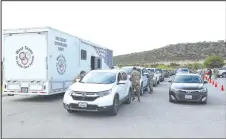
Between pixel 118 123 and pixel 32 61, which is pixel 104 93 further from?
pixel 32 61

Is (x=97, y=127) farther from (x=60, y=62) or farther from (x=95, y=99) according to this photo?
(x=60, y=62)

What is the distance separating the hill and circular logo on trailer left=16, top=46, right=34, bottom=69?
85180mm

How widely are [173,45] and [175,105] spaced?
107m

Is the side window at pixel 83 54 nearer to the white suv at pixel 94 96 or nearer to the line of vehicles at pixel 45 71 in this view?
the line of vehicles at pixel 45 71

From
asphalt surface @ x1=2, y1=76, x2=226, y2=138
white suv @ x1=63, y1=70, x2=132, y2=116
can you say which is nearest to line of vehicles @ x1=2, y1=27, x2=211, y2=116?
white suv @ x1=63, y1=70, x2=132, y2=116

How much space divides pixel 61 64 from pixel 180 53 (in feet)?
323

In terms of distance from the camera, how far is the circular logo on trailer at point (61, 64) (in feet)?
41.9

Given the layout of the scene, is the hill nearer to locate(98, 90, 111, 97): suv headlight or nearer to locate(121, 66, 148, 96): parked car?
locate(121, 66, 148, 96): parked car

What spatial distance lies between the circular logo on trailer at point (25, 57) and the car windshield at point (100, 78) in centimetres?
322

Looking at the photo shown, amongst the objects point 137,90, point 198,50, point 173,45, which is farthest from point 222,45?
point 137,90

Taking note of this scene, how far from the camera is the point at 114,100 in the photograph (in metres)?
9.02

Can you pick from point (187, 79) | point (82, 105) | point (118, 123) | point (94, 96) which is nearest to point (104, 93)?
point (94, 96)

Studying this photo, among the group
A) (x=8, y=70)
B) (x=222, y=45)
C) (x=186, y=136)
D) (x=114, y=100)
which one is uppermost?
(x=222, y=45)

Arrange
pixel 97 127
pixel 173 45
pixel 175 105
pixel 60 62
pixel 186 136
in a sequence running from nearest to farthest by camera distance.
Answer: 1. pixel 186 136
2. pixel 97 127
3. pixel 175 105
4. pixel 60 62
5. pixel 173 45
